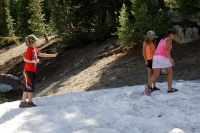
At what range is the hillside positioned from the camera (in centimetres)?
1219

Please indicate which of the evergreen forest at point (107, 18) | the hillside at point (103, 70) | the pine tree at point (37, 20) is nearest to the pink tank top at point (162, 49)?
the hillside at point (103, 70)

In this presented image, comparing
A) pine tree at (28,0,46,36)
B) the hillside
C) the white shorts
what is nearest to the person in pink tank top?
the white shorts

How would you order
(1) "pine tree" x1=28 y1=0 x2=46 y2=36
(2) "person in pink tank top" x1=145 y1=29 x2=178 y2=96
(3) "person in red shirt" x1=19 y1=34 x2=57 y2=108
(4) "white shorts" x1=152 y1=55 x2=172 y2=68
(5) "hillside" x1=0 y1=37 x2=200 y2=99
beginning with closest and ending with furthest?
(3) "person in red shirt" x1=19 y1=34 x2=57 y2=108 → (2) "person in pink tank top" x1=145 y1=29 x2=178 y2=96 → (4) "white shorts" x1=152 y1=55 x2=172 y2=68 → (5) "hillside" x1=0 y1=37 x2=200 y2=99 → (1) "pine tree" x1=28 y1=0 x2=46 y2=36

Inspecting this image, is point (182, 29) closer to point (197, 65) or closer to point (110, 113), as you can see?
point (197, 65)

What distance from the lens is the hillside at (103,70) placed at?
1219 cm

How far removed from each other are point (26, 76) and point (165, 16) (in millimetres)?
9473

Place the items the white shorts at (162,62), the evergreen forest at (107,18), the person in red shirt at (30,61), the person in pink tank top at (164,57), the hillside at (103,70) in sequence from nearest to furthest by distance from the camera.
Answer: the person in red shirt at (30,61)
the person in pink tank top at (164,57)
the white shorts at (162,62)
the hillside at (103,70)
the evergreen forest at (107,18)

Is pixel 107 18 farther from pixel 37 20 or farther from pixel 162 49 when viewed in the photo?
pixel 162 49

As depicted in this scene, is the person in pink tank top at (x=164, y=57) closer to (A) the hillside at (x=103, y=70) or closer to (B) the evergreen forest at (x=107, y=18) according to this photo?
(A) the hillside at (x=103, y=70)

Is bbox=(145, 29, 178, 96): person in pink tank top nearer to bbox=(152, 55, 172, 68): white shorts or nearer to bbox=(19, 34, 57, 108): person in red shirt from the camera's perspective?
bbox=(152, 55, 172, 68): white shorts

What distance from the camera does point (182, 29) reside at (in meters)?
14.4

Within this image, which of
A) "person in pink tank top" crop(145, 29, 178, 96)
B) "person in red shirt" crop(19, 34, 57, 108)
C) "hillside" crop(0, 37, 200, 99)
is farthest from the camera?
"hillside" crop(0, 37, 200, 99)

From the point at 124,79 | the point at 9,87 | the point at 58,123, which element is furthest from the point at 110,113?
the point at 9,87

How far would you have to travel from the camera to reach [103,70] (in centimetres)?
1512
